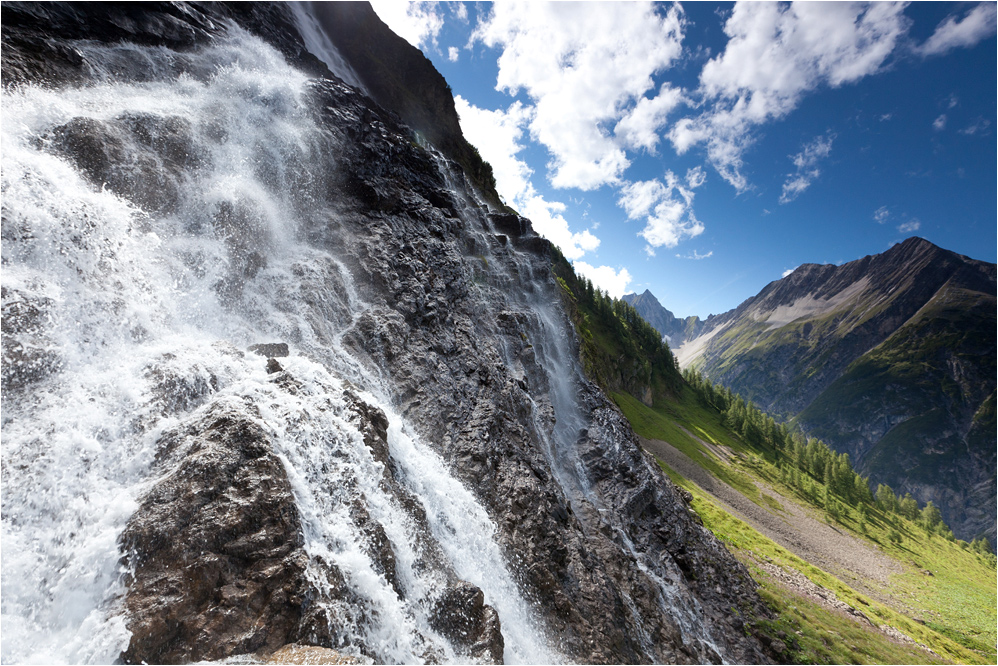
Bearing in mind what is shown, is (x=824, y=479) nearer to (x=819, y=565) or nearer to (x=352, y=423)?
(x=819, y=565)

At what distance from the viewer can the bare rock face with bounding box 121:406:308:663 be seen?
8.92 m

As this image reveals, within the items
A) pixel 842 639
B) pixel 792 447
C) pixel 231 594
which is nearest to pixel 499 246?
pixel 231 594

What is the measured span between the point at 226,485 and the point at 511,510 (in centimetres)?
1258

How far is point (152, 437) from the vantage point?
11.4m

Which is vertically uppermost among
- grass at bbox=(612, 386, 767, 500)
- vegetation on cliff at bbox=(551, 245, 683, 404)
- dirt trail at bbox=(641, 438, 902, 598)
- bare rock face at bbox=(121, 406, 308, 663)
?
vegetation on cliff at bbox=(551, 245, 683, 404)

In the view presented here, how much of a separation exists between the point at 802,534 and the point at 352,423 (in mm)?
79983

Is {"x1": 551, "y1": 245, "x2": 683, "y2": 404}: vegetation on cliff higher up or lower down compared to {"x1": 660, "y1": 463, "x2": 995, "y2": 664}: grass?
higher up

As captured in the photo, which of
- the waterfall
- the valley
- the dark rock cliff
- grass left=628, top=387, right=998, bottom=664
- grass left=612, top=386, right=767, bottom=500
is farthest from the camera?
grass left=612, top=386, right=767, bottom=500

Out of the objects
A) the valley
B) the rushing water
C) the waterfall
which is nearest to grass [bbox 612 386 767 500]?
the valley

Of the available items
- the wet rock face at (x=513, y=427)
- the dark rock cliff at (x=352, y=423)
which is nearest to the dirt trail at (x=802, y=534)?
the wet rock face at (x=513, y=427)

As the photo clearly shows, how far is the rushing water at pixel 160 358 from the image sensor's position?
9188mm

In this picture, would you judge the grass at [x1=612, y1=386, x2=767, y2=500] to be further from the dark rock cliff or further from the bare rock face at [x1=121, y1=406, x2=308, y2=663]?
the bare rock face at [x1=121, y1=406, x2=308, y2=663]

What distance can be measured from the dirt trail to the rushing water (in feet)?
204

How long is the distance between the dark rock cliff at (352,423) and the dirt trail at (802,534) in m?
38.3
